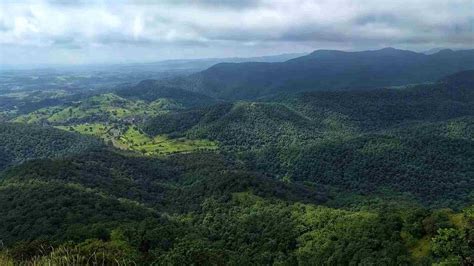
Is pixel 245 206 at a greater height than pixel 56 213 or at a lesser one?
lesser

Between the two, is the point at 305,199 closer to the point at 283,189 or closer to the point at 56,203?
the point at 283,189

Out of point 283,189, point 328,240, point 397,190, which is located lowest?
point 397,190

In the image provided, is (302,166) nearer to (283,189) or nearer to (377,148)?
(377,148)

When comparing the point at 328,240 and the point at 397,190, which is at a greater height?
the point at 328,240

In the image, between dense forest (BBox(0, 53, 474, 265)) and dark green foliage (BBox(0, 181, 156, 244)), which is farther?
dark green foliage (BBox(0, 181, 156, 244))

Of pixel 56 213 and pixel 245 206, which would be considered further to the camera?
pixel 245 206

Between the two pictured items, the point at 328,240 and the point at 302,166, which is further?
the point at 302,166

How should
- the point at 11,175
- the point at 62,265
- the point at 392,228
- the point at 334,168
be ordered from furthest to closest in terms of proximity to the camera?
the point at 334,168 < the point at 11,175 < the point at 392,228 < the point at 62,265

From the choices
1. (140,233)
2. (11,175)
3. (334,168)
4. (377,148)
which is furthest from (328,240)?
(377,148)

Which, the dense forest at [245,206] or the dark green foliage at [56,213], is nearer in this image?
the dense forest at [245,206]

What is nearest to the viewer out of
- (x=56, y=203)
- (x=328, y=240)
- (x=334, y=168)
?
(x=328, y=240)
